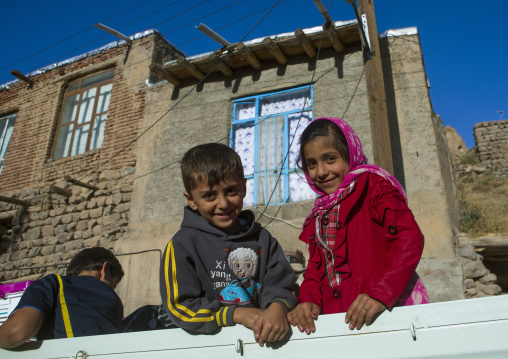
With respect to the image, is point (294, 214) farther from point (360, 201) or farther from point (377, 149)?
point (360, 201)

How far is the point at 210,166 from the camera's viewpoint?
1935mm

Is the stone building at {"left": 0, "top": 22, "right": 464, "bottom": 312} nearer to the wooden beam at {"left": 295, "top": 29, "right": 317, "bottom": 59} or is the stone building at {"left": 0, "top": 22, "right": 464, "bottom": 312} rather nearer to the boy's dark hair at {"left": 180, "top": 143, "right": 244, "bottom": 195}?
the wooden beam at {"left": 295, "top": 29, "right": 317, "bottom": 59}

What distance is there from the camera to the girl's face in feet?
6.61

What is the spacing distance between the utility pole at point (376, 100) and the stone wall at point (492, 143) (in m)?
10.7

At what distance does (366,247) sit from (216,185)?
0.71 metres

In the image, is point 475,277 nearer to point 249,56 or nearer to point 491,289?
point 491,289

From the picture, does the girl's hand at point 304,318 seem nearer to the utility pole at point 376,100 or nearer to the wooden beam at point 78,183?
the utility pole at point 376,100

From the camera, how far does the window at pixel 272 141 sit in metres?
6.79

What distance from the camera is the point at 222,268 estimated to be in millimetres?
1770

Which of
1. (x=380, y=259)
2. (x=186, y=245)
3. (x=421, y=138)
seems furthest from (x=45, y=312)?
(x=421, y=138)

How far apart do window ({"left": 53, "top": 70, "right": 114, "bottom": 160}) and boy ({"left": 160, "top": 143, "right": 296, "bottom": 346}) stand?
25.0ft

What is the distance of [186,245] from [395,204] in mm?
862

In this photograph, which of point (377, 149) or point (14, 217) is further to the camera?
point (14, 217)

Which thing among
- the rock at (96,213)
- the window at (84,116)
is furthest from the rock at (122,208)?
the window at (84,116)
